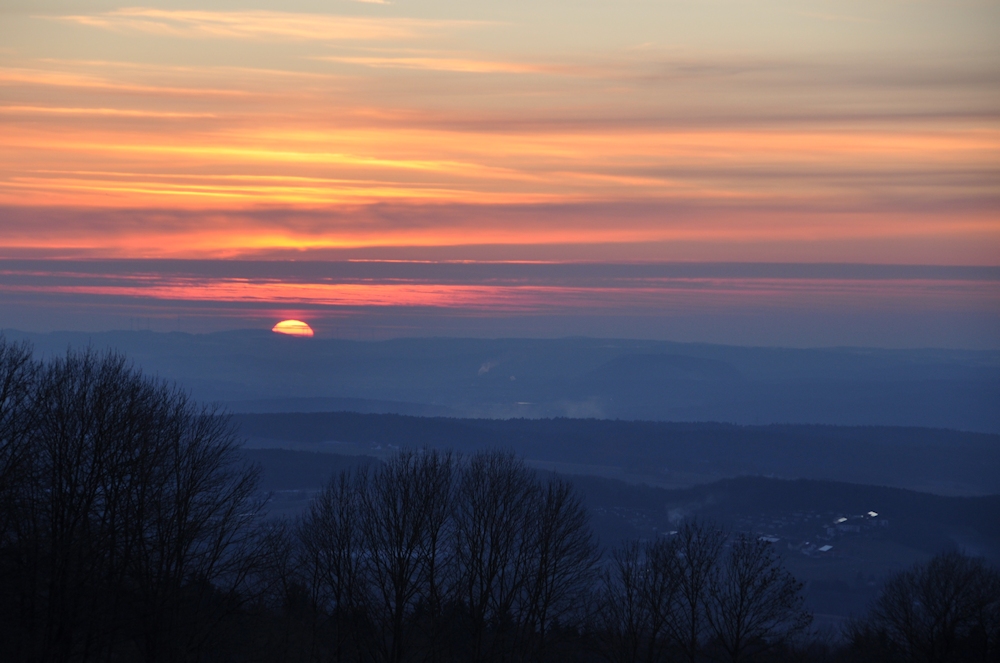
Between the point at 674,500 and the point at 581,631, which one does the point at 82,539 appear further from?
the point at 674,500

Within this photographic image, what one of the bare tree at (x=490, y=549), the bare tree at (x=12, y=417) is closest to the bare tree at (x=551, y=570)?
the bare tree at (x=490, y=549)

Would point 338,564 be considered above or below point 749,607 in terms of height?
above

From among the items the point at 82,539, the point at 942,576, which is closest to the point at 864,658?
the point at 942,576

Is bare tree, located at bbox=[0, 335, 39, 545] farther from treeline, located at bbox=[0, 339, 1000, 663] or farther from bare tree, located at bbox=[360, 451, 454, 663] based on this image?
bare tree, located at bbox=[360, 451, 454, 663]

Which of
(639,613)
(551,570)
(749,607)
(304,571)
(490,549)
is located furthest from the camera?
(304,571)

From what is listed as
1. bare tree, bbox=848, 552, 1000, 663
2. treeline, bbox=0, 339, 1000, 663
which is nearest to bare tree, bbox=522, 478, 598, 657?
treeline, bbox=0, 339, 1000, 663

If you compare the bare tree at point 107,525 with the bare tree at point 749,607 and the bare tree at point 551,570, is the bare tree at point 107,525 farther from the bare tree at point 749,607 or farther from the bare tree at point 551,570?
the bare tree at point 749,607

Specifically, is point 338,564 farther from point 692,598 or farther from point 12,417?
point 692,598

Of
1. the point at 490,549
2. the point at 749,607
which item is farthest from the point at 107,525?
the point at 749,607
